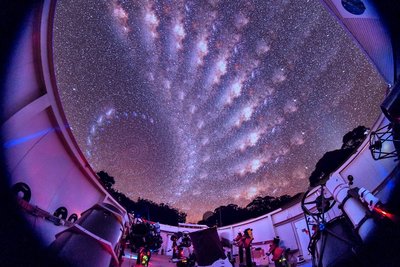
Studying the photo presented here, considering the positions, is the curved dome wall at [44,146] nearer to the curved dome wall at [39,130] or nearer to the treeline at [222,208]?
the curved dome wall at [39,130]

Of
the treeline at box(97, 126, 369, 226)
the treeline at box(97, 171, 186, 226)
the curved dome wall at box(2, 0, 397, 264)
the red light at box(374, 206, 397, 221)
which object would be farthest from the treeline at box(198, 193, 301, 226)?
the red light at box(374, 206, 397, 221)

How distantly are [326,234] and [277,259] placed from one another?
8.87 meters

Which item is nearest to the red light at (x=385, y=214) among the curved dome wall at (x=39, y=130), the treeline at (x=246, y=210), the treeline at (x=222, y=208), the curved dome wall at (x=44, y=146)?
the curved dome wall at (x=44, y=146)

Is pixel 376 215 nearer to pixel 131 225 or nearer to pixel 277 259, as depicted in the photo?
pixel 131 225

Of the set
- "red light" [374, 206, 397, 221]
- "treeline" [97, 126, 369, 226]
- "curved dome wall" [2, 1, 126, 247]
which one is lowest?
"red light" [374, 206, 397, 221]

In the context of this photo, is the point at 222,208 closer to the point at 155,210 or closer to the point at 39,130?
the point at 155,210

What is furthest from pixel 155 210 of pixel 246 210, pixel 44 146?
pixel 44 146

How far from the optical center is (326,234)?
4.37 meters

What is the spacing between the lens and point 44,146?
5770mm

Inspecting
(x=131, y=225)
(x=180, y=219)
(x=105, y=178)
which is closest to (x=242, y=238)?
(x=131, y=225)

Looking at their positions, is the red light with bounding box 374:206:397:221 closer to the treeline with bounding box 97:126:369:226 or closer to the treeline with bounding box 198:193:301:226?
the treeline with bounding box 97:126:369:226

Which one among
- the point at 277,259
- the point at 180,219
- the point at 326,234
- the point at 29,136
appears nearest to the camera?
the point at 326,234

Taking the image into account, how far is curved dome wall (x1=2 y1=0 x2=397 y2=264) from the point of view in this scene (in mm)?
3986

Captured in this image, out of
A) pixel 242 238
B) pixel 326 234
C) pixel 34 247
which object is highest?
pixel 242 238
